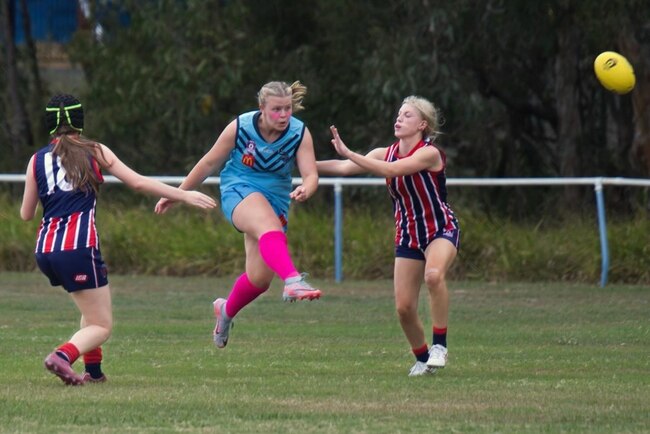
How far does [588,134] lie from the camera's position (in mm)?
22141

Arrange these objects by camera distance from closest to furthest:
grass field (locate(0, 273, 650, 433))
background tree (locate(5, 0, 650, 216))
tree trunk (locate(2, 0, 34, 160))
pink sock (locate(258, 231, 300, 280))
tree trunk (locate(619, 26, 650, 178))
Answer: grass field (locate(0, 273, 650, 433)), pink sock (locate(258, 231, 300, 280)), tree trunk (locate(619, 26, 650, 178)), background tree (locate(5, 0, 650, 216)), tree trunk (locate(2, 0, 34, 160))

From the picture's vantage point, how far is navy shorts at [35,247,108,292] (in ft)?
25.8

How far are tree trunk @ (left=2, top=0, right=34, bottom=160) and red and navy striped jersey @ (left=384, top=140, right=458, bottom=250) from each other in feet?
55.6

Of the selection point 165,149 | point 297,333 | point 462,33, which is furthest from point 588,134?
point 297,333

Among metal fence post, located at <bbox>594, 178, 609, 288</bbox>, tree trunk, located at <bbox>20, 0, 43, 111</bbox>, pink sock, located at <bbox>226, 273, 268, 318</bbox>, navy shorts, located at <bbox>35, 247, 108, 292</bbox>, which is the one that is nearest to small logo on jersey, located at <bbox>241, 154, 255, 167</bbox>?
pink sock, located at <bbox>226, 273, 268, 318</bbox>

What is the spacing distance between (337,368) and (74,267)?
2.08 meters

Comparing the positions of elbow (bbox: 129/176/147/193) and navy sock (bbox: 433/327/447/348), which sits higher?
elbow (bbox: 129/176/147/193)

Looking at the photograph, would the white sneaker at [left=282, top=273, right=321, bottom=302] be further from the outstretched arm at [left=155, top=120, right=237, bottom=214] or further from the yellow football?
the yellow football

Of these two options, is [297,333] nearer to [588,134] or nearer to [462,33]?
[462,33]

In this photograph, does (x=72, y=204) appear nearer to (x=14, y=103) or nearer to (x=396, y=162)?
(x=396, y=162)

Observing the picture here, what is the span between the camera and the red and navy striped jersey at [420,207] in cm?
893

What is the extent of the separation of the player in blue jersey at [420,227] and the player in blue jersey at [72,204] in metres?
1.60

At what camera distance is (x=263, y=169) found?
29.6ft

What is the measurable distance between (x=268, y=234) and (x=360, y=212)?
10.4 metres
